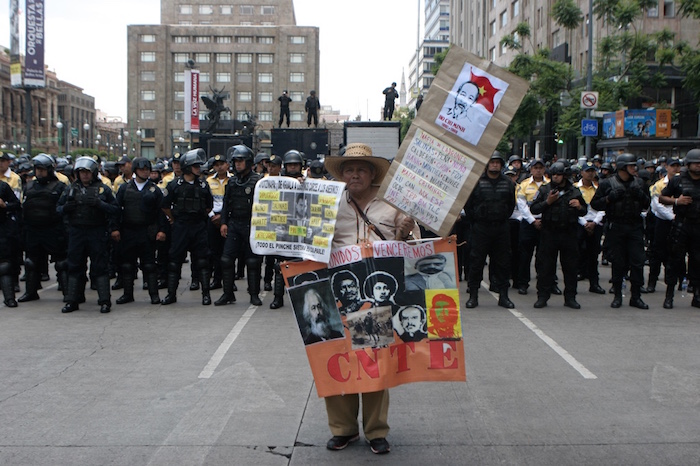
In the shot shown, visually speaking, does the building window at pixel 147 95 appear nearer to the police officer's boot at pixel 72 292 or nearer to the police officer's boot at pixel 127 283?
the police officer's boot at pixel 127 283

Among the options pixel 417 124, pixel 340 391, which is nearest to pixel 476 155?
pixel 417 124

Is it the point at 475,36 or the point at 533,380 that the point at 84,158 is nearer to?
the point at 533,380

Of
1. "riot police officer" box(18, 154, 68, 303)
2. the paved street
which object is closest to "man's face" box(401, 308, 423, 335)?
the paved street

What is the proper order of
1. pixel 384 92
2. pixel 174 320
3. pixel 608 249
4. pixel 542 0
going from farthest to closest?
pixel 542 0 < pixel 384 92 < pixel 608 249 < pixel 174 320

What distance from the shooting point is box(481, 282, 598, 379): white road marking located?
7.10m

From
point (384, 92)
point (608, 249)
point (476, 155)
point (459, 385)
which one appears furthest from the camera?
point (384, 92)

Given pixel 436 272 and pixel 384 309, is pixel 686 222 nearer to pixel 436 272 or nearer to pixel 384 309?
pixel 436 272

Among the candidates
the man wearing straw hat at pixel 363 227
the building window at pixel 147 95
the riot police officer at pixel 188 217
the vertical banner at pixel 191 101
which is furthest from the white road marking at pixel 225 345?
the building window at pixel 147 95

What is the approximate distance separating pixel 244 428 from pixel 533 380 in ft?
8.84

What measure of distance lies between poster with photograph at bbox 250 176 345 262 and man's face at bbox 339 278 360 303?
0.74 ft

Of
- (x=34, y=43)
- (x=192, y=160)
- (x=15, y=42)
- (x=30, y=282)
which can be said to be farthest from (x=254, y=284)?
(x=15, y=42)

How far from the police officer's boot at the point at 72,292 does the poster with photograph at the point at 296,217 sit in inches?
236

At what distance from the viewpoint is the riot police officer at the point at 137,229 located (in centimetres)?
1077

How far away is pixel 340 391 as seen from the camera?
4.76 meters
